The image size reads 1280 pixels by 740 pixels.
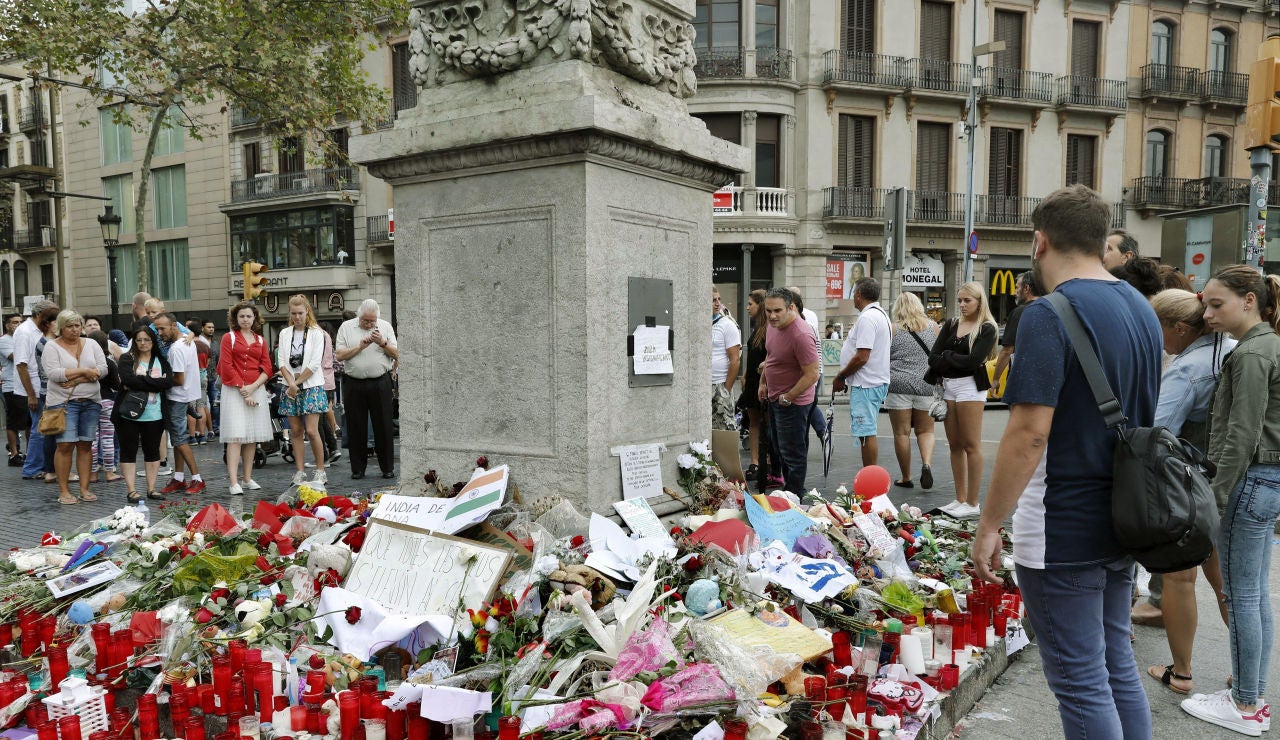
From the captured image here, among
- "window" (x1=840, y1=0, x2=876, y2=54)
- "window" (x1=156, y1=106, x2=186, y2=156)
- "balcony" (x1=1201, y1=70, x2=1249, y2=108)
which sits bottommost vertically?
"window" (x1=156, y1=106, x2=186, y2=156)

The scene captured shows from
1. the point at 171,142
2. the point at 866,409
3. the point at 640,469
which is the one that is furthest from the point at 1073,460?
the point at 171,142

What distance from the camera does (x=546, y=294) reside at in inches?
160

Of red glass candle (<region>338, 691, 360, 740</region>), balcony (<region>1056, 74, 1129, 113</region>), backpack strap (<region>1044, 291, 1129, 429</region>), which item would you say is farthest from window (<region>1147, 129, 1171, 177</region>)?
red glass candle (<region>338, 691, 360, 740</region>)

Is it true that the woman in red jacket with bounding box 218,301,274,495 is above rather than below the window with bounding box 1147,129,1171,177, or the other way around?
below

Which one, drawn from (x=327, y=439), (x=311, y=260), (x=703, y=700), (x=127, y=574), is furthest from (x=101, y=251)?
(x=703, y=700)

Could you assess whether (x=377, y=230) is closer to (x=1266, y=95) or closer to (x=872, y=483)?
(x=1266, y=95)

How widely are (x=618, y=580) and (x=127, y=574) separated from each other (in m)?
2.41

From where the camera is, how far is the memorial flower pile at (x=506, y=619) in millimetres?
2803

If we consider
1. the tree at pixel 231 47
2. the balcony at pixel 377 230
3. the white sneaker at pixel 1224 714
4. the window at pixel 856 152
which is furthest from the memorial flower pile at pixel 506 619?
the balcony at pixel 377 230

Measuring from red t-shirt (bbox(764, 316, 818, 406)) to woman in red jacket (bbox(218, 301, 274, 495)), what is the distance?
4.77 m

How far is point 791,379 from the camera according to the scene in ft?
22.3

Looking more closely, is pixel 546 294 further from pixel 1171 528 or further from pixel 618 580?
pixel 1171 528

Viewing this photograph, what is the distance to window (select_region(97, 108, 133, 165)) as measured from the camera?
34.9m

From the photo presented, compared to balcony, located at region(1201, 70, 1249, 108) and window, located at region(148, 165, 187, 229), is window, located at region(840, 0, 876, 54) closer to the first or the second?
balcony, located at region(1201, 70, 1249, 108)
